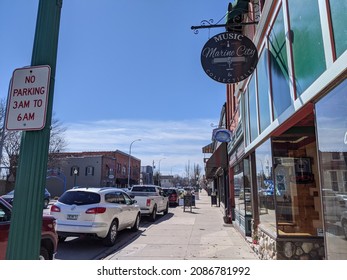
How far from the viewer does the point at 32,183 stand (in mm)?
2418

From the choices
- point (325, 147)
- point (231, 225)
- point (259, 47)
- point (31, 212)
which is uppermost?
point (259, 47)

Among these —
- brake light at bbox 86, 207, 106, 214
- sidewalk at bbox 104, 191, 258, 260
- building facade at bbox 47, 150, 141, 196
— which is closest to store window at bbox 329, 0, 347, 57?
sidewalk at bbox 104, 191, 258, 260

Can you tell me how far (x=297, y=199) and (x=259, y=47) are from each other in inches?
147

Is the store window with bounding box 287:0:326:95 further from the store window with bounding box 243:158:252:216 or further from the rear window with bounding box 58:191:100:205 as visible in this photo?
the rear window with bounding box 58:191:100:205

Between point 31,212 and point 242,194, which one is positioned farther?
point 242,194

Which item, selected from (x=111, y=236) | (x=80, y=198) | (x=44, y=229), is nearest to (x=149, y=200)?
(x=111, y=236)

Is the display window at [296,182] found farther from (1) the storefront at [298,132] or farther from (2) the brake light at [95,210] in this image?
(2) the brake light at [95,210]

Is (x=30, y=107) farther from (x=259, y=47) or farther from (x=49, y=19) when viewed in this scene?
(x=259, y=47)

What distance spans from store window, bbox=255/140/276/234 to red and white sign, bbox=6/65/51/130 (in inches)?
213

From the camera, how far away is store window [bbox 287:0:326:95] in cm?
385

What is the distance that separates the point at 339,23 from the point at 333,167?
174 centimetres
